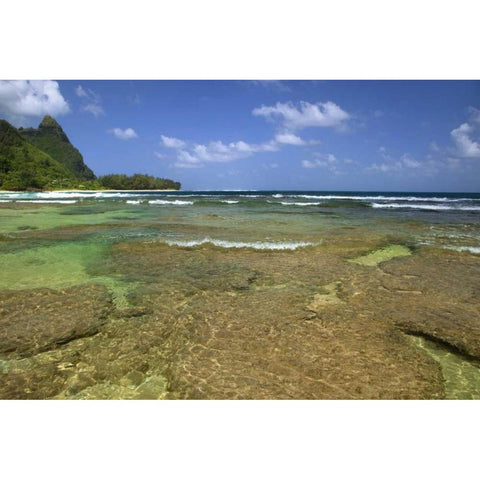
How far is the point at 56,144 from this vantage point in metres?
183

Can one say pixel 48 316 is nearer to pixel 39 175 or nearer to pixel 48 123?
pixel 39 175

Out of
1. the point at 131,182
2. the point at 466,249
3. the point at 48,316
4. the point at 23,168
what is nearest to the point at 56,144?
the point at 131,182

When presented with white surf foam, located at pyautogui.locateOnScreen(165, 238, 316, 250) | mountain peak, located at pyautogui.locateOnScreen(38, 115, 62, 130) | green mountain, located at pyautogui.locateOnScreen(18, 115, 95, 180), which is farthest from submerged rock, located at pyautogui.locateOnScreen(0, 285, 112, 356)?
mountain peak, located at pyautogui.locateOnScreen(38, 115, 62, 130)

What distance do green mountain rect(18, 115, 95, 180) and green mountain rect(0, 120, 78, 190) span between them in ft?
207

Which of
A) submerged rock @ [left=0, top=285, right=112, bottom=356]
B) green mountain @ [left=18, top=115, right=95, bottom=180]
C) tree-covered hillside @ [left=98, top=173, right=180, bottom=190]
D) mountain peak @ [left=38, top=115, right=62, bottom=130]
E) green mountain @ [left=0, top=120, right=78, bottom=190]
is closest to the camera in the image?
submerged rock @ [left=0, top=285, right=112, bottom=356]

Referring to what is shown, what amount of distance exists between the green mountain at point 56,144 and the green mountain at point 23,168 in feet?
207

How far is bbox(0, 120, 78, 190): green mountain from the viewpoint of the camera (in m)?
83.4

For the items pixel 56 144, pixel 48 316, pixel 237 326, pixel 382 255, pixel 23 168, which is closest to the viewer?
pixel 237 326

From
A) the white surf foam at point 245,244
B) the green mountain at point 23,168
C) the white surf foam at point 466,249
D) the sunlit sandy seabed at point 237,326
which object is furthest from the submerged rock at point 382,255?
the green mountain at point 23,168

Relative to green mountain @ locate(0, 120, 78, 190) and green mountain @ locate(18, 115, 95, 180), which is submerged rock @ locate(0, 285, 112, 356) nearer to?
green mountain @ locate(0, 120, 78, 190)

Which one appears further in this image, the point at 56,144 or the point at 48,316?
the point at 56,144

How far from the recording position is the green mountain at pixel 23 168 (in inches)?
3282

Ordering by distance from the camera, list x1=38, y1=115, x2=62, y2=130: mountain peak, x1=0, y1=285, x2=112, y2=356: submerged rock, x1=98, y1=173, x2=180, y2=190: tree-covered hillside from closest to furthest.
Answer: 1. x1=0, y1=285, x2=112, y2=356: submerged rock
2. x1=98, y1=173, x2=180, y2=190: tree-covered hillside
3. x1=38, y1=115, x2=62, y2=130: mountain peak

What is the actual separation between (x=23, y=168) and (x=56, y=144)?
106413 millimetres
